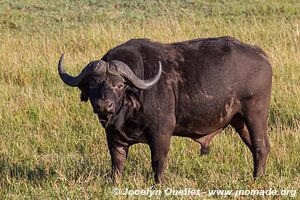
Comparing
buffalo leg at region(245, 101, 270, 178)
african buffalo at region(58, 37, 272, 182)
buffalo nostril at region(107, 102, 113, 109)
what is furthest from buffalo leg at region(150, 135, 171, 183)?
buffalo leg at region(245, 101, 270, 178)

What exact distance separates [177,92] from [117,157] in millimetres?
843

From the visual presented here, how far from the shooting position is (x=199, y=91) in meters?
6.40

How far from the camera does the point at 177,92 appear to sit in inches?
248

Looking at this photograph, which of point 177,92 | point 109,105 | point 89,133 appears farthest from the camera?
point 89,133

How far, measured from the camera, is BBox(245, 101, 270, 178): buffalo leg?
21.6ft

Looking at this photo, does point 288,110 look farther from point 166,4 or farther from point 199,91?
point 166,4

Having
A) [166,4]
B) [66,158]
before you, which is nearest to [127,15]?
[166,4]

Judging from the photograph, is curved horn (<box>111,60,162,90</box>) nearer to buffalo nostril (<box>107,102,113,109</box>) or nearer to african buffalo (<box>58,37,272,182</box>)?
african buffalo (<box>58,37,272,182</box>)

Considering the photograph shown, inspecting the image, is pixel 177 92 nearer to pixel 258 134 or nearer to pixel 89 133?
pixel 258 134

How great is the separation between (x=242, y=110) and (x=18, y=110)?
10.9 feet

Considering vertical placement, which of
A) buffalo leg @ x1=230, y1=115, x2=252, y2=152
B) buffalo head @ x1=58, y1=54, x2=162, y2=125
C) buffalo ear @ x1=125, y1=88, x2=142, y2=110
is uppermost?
buffalo head @ x1=58, y1=54, x2=162, y2=125

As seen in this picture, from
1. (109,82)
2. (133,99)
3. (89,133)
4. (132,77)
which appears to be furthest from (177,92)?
(89,133)

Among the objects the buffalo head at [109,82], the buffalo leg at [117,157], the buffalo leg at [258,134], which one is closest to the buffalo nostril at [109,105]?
the buffalo head at [109,82]

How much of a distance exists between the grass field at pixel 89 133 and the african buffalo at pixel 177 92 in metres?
0.33
